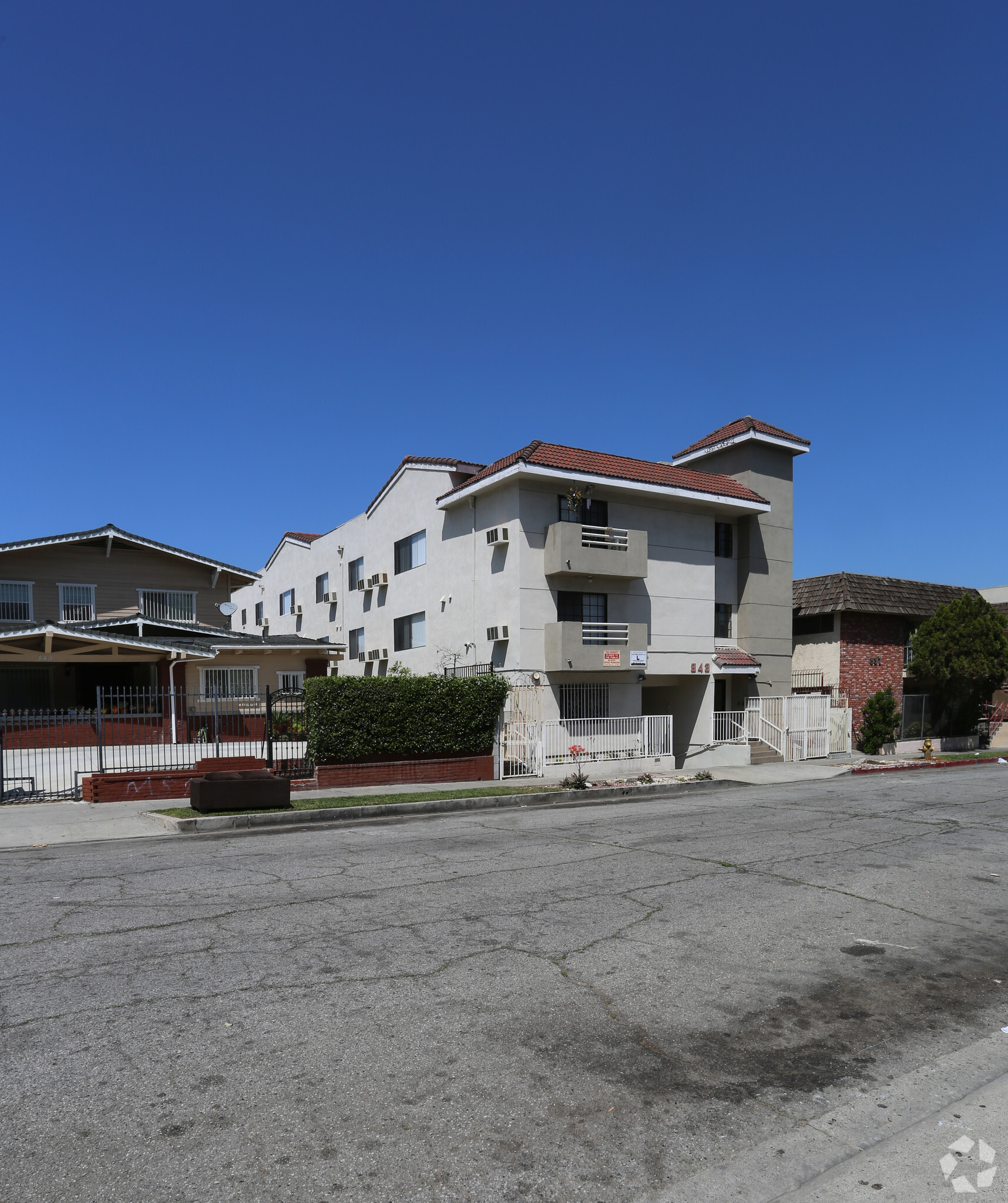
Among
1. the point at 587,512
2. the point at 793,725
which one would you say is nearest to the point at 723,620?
the point at 793,725

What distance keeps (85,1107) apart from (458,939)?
10.8 feet

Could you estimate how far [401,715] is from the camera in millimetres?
19984

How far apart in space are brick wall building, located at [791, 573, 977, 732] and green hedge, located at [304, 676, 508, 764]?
16.5 meters

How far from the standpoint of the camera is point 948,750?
33.8 metres

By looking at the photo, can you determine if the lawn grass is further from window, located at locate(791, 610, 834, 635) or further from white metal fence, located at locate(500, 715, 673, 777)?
window, located at locate(791, 610, 834, 635)

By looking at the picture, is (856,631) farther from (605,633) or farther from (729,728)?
(605,633)

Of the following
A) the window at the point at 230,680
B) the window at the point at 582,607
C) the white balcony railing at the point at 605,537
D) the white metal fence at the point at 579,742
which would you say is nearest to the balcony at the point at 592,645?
the window at the point at 582,607

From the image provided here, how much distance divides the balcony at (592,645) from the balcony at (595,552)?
0.53 meters

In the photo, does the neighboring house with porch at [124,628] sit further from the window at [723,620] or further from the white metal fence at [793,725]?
the white metal fence at [793,725]

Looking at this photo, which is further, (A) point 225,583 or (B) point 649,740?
(A) point 225,583

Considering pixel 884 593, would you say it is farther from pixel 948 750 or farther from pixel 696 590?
pixel 696 590

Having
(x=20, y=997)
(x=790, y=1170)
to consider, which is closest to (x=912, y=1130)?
(x=790, y=1170)

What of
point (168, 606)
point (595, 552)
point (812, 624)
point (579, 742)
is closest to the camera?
point (579, 742)

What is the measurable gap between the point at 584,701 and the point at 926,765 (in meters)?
11.1
